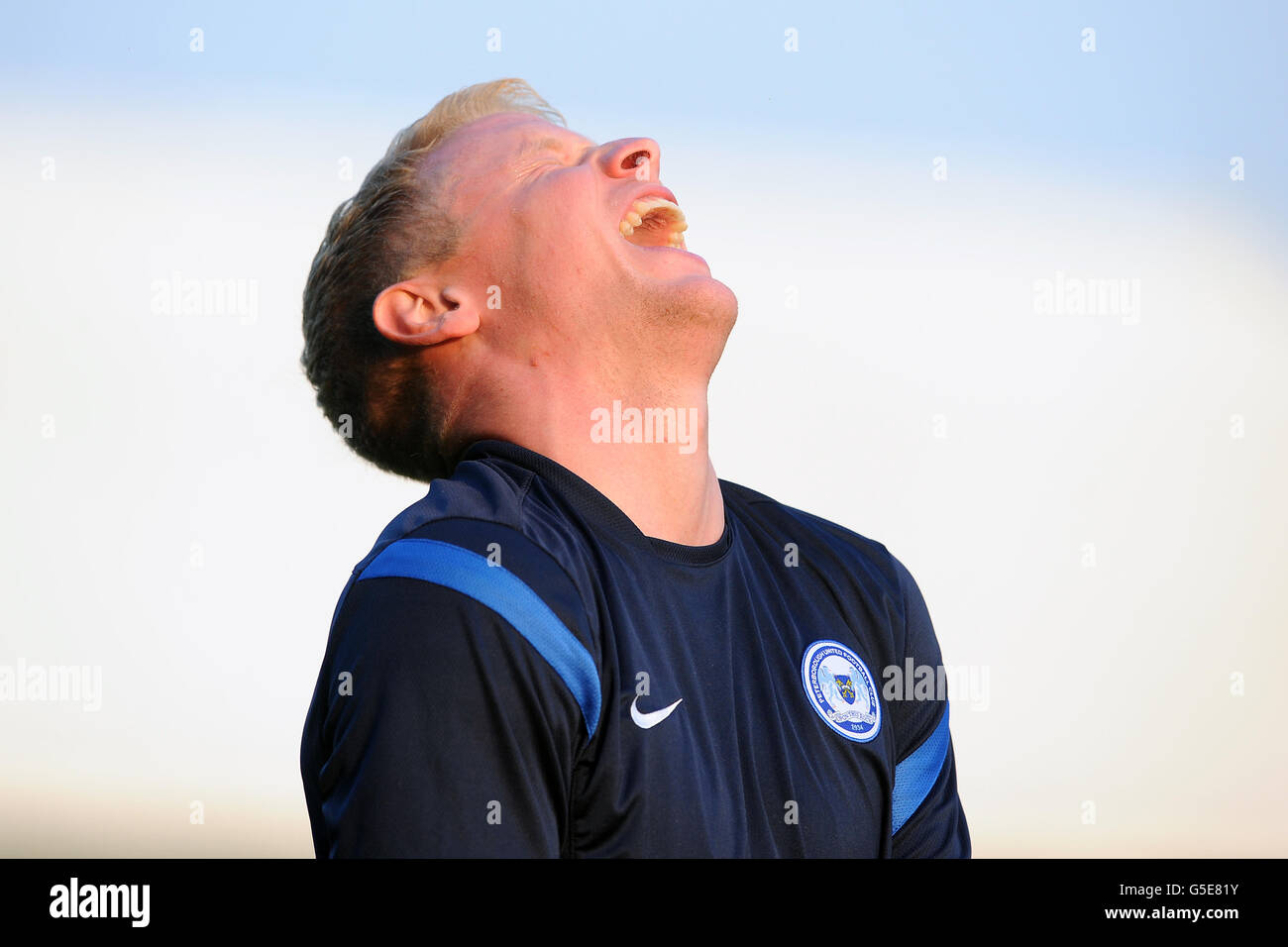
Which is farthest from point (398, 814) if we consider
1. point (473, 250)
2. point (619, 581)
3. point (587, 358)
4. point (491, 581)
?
point (473, 250)

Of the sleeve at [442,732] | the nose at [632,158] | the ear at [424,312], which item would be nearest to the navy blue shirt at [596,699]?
the sleeve at [442,732]

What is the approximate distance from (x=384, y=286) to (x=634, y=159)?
42 centimetres

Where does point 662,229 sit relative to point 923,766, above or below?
above

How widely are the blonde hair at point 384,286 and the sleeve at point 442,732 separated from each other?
530 millimetres

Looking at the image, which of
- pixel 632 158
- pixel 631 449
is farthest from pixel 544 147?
pixel 631 449

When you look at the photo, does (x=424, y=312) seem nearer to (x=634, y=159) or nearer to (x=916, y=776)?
(x=634, y=159)

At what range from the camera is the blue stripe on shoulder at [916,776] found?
175 centimetres

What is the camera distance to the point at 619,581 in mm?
1545

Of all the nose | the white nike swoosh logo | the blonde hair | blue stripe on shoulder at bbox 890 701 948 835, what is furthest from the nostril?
blue stripe on shoulder at bbox 890 701 948 835

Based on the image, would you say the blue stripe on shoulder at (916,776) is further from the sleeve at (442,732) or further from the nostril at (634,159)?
the nostril at (634,159)

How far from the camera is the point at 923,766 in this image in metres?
1.80

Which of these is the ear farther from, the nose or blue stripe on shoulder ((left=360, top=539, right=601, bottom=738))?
blue stripe on shoulder ((left=360, top=539, right=601, bottom=738))
